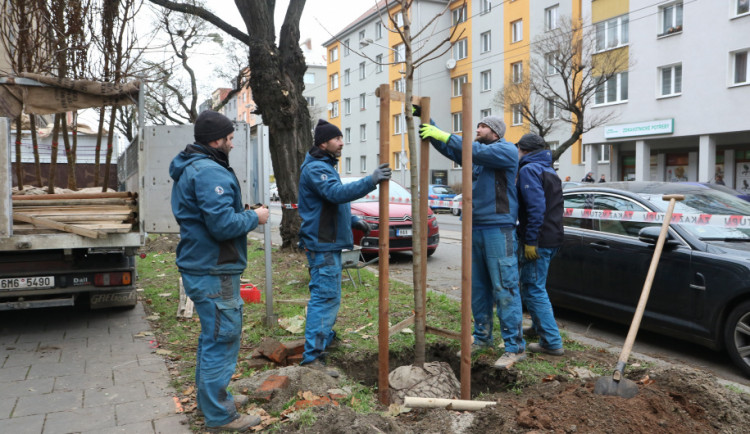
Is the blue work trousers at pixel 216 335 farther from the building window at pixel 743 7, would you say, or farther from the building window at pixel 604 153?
the building window at pixel 604 153

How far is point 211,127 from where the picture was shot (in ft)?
11.5

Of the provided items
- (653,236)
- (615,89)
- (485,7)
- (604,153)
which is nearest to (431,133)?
(653,236)

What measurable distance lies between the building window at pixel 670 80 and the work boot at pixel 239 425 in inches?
1022

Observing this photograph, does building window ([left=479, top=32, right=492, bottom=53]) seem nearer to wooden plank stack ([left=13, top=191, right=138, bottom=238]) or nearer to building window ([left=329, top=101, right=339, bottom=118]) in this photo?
building window ([left=329, top=101, right=339, bottom=118])

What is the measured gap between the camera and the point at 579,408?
10.8 feet

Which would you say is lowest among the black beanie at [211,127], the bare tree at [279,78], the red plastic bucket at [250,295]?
the red plastic bucket at [250,295]

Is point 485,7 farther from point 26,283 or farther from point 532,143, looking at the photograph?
point 26,283

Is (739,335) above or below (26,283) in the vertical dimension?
below

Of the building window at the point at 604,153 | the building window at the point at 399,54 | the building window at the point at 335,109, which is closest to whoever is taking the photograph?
the building window at the point at 399,54

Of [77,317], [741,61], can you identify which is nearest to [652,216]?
[77,317]

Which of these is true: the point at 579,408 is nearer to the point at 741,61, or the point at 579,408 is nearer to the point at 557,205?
the point at 557,205

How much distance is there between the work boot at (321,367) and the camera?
4.26 m

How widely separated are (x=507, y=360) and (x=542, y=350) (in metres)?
0.60

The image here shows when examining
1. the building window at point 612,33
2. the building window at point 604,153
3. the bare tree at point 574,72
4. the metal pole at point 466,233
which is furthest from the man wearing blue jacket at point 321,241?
the building window at point 604,153
